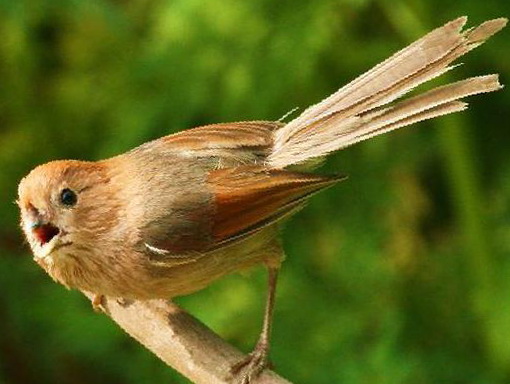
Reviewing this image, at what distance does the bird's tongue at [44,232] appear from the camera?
Result: 3.01 metres

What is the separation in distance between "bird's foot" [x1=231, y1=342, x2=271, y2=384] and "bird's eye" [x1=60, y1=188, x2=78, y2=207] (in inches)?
23.9

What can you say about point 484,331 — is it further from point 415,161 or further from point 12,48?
point 12,48

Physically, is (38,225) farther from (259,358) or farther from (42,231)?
(259,358)

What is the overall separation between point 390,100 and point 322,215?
2.04m

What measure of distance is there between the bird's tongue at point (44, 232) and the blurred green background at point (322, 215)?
1.76 metres

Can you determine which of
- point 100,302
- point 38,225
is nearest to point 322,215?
point 100,302

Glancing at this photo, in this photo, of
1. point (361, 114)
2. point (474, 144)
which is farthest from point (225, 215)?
point (474, 144)

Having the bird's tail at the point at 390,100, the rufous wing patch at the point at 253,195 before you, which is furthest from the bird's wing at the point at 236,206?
the bird's tail at the point at 390,100

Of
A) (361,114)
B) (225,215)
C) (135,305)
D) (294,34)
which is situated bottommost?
(135,305)

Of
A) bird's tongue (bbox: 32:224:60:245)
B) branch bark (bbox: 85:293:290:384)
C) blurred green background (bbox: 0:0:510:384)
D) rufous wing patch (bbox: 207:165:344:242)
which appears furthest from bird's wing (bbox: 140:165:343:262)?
blurred green background (bbox: 0:0:510:384)

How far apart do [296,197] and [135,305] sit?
0.55 meters

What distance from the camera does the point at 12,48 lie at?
5.92 m

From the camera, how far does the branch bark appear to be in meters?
3.24

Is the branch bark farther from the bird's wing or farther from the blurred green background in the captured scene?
the blurred green background
